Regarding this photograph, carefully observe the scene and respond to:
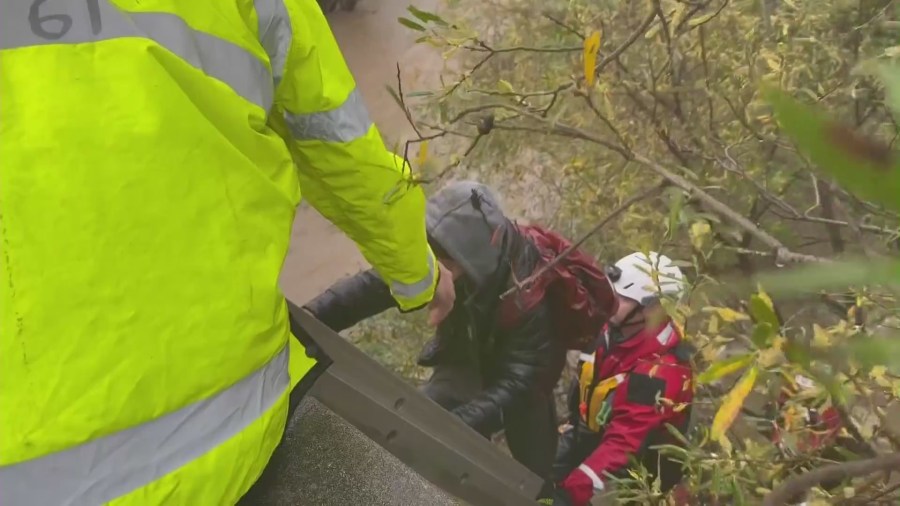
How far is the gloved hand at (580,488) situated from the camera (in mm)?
1369

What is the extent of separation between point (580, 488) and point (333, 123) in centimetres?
88

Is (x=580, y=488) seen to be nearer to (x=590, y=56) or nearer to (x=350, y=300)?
(x=350, y=300)

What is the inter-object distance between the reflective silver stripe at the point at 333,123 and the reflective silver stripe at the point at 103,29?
7.3 inches

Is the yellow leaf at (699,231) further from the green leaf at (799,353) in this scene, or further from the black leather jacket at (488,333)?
the black leather jacket at (488,333)

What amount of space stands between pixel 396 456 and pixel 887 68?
0.78 m

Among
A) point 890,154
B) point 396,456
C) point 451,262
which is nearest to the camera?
point 890,154

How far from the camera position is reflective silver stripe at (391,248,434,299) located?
3.39 feet

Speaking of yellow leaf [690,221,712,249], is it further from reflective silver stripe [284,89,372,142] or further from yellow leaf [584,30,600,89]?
reflective silver stripe [284,89,372,142]

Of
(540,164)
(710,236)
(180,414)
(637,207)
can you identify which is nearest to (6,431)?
(180,414)

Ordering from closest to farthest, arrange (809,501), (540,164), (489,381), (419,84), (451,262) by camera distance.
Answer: (809,501) < (451,262) < (489,381) < (540,164) < (419,84)

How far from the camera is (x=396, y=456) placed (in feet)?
3.13

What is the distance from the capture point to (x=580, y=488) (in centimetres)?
138

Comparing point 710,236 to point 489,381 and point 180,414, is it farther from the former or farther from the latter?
point 489,381

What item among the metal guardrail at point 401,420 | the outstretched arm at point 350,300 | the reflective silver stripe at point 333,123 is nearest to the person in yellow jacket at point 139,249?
the reflective silver stripe at point 333,123
